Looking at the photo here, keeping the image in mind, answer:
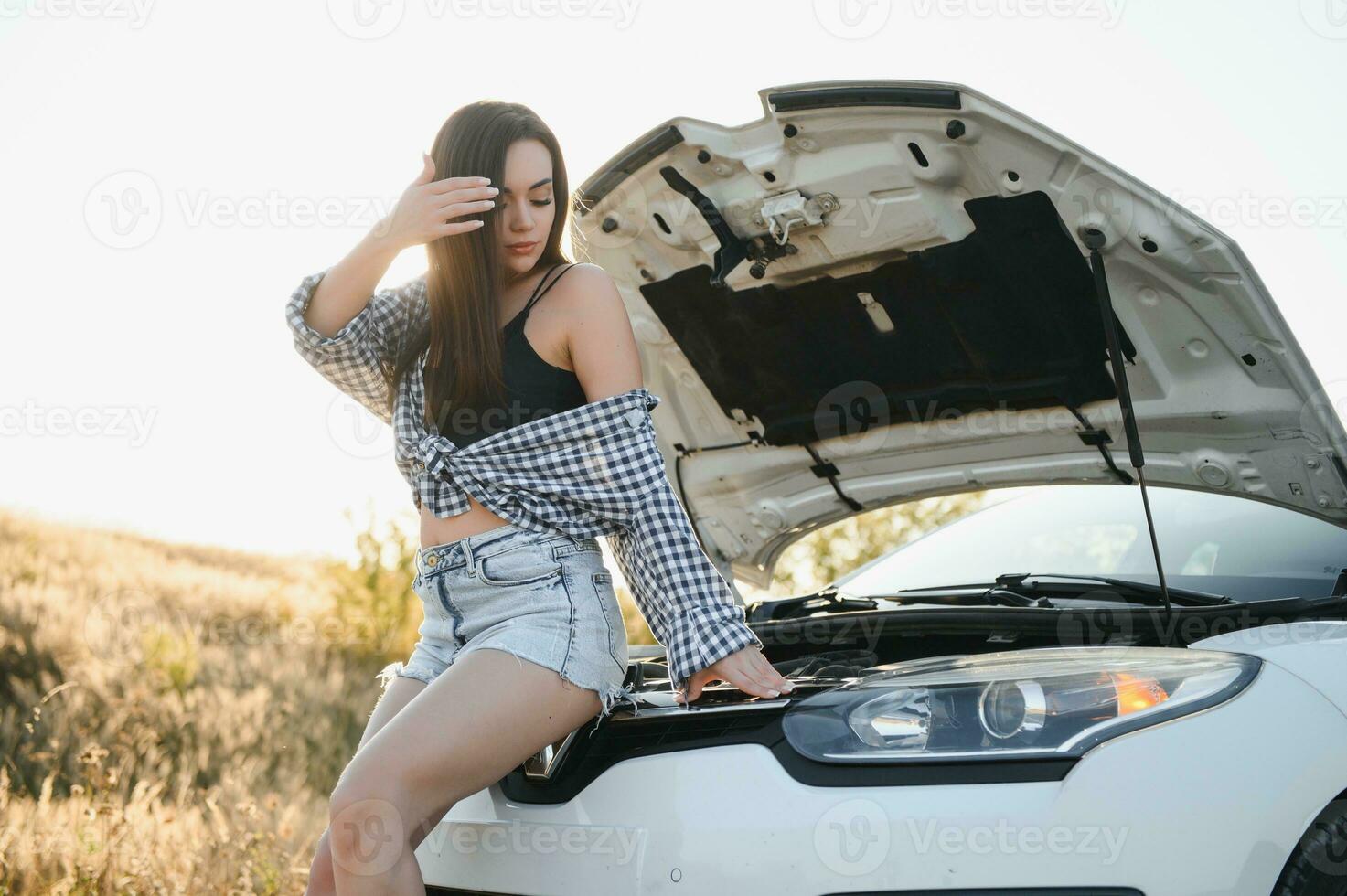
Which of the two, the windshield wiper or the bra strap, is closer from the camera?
the bra strap

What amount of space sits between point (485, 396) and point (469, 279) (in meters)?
0.24

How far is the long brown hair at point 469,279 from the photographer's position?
7.11 feet

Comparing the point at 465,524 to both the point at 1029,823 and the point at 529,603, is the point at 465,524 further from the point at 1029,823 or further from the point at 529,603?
the point at 1029,823

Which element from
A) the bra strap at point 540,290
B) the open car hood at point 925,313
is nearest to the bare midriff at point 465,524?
the bra strap at point 540,290

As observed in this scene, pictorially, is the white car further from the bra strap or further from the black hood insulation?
the bra strap

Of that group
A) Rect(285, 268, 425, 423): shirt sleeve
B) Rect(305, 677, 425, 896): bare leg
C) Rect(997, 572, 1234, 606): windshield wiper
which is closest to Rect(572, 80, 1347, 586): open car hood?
Rect(997, 572, 1234, 606): windshield wiper

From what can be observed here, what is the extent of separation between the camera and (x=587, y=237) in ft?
10.2

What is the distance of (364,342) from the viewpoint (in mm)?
2283

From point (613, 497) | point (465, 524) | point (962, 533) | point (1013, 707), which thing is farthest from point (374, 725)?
point (962, 533)

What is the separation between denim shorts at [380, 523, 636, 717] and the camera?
1.95m

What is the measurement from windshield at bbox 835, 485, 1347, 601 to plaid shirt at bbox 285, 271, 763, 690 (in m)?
1.24

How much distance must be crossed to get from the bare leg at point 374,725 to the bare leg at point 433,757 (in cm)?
25

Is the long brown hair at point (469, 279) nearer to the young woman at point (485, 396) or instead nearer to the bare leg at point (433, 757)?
the young woman at point (485, 396)

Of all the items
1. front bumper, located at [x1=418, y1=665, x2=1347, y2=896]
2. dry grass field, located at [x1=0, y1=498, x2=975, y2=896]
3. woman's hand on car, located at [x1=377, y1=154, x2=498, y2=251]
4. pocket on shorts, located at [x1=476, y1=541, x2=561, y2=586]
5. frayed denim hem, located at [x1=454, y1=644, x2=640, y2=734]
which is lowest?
dry grass field, located at [x1=0, y1=498, x2=975, y2=896]
